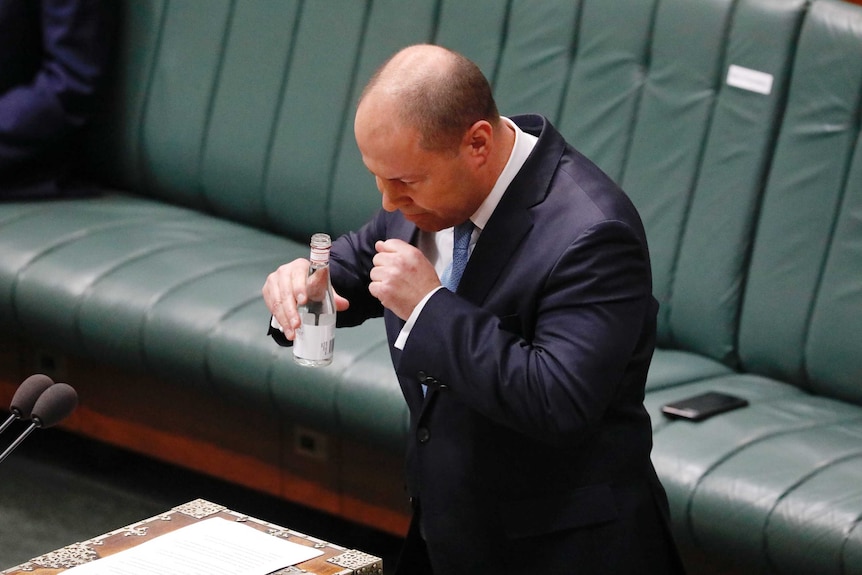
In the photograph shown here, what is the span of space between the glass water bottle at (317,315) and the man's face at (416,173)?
4.7 inches

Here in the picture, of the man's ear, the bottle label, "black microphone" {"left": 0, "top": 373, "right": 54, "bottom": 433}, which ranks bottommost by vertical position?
"black microphone" {"left": 0, "top": 373, "right": 54, "bottom": 433}

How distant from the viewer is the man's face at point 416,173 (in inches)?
71.4

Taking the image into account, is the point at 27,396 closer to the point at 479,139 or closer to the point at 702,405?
the point at 479,139

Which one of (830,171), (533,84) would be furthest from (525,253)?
(533,84)

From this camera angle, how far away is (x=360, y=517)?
3.41 m

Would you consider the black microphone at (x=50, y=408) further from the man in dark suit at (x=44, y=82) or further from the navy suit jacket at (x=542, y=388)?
the man in dark suit at (x=44, y=82)

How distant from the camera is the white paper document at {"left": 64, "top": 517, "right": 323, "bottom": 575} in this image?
171 cm

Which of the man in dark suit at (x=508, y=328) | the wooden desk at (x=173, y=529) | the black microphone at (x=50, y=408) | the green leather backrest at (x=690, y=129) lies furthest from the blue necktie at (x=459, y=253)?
the green leather backrest at (x=690, y=129)

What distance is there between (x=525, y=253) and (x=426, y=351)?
187 mm

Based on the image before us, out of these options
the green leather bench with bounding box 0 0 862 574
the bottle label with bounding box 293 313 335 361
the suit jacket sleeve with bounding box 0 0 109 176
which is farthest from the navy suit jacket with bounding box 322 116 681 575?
the suit jacket sleeve with bounding box 0 0 109 176

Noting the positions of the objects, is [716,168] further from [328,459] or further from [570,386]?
[570,386]

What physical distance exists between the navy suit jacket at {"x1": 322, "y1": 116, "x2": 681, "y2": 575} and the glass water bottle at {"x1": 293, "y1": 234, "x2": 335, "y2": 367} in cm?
9

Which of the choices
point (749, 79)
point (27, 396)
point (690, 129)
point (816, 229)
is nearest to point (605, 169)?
point (690, 129)

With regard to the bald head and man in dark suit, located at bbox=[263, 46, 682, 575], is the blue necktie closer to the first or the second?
man in dark suit, located at bbox=[263, 46, 682, 575]
